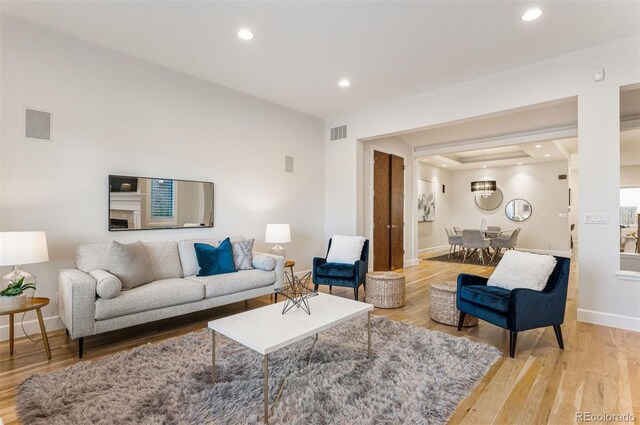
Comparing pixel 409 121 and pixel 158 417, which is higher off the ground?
pixel 409 121

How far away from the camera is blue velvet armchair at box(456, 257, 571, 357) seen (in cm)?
263

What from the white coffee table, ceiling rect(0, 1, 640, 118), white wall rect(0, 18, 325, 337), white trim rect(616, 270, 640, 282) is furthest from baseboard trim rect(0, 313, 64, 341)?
white trim rect(616, 270, 640, 282)

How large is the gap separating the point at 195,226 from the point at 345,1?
306 cm

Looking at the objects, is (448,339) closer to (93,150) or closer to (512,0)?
(512,0)

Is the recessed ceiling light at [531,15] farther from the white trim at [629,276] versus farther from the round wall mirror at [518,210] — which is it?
the round wall mirror at [518,210]

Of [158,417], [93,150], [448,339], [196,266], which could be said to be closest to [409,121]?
[448,339]

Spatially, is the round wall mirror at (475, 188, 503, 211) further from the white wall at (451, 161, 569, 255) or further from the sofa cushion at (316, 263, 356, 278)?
the sofa cushion at (316, 263, 356, 278)

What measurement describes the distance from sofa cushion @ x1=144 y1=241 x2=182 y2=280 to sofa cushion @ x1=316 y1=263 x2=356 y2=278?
178 centimetres

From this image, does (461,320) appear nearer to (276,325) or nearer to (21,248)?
(276,325)

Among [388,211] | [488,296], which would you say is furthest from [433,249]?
[488,296]

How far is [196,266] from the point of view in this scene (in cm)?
374

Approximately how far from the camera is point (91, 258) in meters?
3.09

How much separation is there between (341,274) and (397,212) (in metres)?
2.91

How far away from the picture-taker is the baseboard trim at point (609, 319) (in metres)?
3.22
